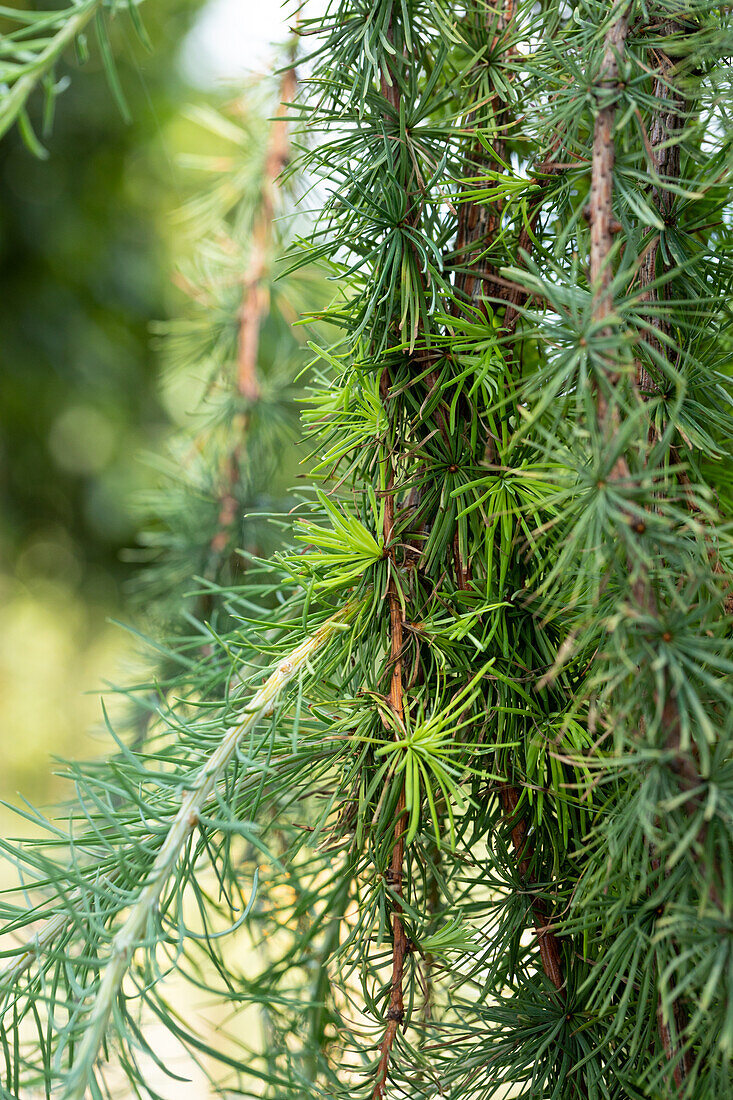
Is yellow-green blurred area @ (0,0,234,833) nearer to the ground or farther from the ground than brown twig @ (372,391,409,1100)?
farther from the ground

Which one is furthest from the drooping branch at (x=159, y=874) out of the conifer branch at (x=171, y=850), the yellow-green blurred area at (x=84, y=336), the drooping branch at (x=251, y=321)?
the yellow-green blurred area at (x=84, y=336)

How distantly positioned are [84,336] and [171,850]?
719 millimetres

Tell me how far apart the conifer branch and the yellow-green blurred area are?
611mm

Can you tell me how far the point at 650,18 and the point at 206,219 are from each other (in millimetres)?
325

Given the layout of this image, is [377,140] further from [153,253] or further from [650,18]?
[153,253]

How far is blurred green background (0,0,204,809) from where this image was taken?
75cm

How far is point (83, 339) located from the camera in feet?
2.52

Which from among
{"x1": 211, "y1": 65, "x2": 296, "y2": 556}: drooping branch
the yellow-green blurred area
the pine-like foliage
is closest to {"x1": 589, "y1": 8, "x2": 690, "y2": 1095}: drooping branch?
the pine-like foliage

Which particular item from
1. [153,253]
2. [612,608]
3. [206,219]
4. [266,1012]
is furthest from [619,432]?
[153,253]

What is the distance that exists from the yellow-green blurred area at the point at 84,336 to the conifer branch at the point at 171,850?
0.61 m

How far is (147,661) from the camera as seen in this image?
0.36m

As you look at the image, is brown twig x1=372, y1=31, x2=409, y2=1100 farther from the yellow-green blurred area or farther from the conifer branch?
the yellow-green blurred area

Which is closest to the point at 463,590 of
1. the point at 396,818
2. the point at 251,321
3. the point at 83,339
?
the point at 396,818

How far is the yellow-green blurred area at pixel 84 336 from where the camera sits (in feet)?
2.46
